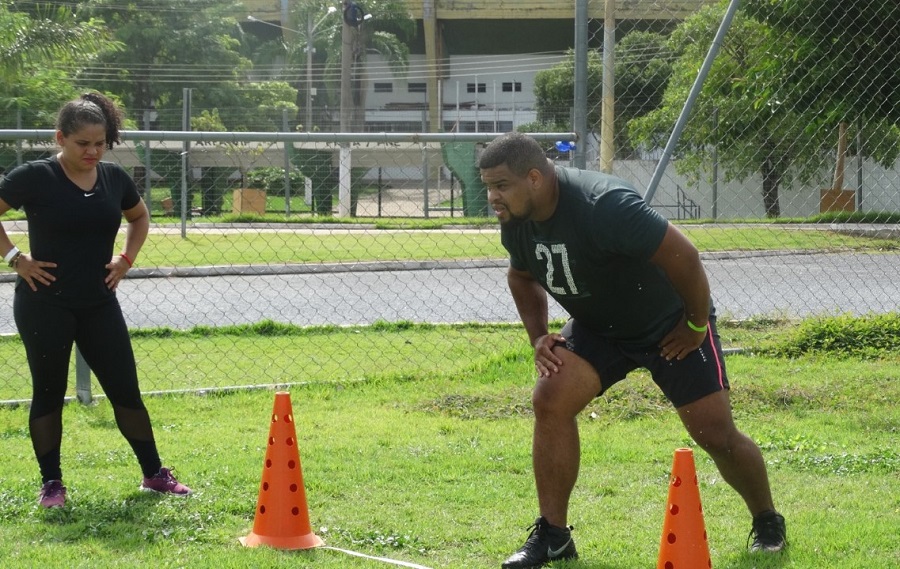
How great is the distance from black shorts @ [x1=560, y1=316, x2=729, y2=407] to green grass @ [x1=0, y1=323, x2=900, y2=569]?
2.19 ft

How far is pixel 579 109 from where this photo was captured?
748 centimetres

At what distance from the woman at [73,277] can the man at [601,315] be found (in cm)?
186

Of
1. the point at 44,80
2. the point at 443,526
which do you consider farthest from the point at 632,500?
the point at 44,80

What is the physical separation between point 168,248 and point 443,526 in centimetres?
1362

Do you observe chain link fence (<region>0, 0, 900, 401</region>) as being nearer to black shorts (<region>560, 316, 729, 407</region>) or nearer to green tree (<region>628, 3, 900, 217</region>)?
green tree (<region>628, 3, 900, 217</region>)

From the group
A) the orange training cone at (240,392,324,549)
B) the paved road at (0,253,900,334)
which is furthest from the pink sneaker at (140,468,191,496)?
the paved road at (0,253,900,334)

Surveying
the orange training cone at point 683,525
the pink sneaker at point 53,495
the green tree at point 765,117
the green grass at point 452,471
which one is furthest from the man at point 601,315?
the green tree at point 765,117

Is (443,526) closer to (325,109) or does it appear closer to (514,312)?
(514,312)

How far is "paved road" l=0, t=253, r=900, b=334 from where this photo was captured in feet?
36.7

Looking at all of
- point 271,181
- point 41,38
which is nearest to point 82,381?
point 271,181

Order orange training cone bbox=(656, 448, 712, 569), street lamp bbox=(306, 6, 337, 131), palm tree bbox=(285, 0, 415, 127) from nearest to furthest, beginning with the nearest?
orange training cone bbox=(656, 448, 712, 569)
street lamp bbox=(306, 6, 337, 131)
palm tree bbox=(285, 0, 415, 127)

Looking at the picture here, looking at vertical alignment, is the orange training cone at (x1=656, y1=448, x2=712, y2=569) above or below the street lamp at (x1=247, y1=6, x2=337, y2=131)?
below

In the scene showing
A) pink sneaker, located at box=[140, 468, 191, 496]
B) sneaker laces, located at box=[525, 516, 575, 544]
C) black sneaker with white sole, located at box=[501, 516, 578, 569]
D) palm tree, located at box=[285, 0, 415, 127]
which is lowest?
pink sneaker, located at box=[140, 468, 191, 496]

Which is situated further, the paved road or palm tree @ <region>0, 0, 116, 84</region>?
palm tree @ <region>0, 0, 116, 84</region>
